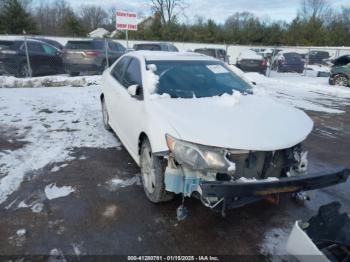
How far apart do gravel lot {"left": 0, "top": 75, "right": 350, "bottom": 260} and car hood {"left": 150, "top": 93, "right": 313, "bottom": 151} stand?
0.92 meters

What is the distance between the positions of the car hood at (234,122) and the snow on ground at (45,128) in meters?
2.24

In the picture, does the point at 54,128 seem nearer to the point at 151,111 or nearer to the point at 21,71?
the point at 151,111

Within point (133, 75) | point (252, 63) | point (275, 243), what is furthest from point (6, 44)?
point (275, 243)

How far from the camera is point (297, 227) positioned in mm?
2512

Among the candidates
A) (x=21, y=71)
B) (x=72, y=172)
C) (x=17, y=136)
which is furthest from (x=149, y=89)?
(x=21, y=71)

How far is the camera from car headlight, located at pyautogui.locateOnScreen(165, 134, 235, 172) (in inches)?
111

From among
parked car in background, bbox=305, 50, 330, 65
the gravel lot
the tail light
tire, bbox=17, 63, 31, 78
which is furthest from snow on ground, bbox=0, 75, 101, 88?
parked car in background, bbox=305, 50, 330, 65

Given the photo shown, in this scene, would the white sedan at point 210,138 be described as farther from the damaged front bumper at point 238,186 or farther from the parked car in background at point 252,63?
the parked car in background at point 252,63

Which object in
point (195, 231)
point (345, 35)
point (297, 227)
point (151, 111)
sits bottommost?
point (195, 231)

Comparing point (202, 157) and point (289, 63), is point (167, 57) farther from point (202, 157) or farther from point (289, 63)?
point (289, 63)

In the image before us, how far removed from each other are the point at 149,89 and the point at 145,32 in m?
37.7

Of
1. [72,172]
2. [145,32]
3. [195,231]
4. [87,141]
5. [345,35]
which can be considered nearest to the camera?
[195,231]

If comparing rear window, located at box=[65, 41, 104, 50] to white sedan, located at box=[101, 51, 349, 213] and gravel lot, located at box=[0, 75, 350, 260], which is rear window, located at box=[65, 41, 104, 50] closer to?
gravel lot, located at box=[0, 75, 350, 260]

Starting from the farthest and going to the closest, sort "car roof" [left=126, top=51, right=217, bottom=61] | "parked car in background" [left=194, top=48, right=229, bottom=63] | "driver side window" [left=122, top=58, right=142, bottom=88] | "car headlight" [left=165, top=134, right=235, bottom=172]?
"parked car in background" [left=194, top=48, right=229, bottom=63] → "car roof" [left=126, top=51, right=217, bottom=61] → "driver side window" [left=122, top=58, right=142, bottom=88] → "car headlight" [left=165, top=134, right=235, bottom=172]
